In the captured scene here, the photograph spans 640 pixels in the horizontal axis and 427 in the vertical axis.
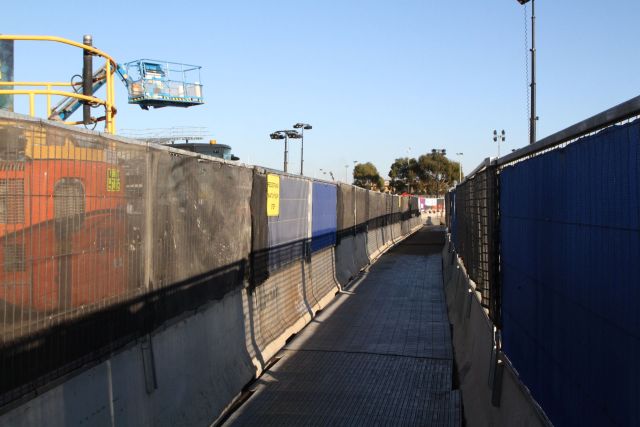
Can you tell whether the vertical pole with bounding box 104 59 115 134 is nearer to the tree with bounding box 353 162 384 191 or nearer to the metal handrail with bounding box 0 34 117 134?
the metal handrail with bounding box 0 34 117 134

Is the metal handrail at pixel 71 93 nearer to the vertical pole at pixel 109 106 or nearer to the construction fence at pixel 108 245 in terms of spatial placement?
the vertical pole at pixel 109 106

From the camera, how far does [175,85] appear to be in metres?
33.2

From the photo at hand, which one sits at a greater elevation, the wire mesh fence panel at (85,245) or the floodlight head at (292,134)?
the floodlight head at (292,134)

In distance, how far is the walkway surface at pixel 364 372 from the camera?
681 centimetres

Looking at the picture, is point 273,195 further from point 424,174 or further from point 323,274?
point 424,174

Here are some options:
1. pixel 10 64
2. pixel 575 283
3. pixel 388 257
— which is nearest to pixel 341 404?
pixel 575 283

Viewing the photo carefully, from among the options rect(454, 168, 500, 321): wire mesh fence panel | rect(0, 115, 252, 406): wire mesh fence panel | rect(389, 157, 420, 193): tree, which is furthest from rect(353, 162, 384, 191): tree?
rect(0, 115, 252, 406): wire mesh fence panel

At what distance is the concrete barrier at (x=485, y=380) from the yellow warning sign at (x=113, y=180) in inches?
132

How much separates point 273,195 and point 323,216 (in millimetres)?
4870

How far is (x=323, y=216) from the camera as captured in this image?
15148mm

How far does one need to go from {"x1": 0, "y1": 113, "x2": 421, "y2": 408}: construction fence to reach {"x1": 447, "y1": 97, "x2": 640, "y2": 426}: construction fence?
3101mm

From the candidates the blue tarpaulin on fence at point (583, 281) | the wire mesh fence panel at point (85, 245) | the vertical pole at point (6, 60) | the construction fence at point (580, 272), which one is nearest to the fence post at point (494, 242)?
the construction fence at point (580, 272)

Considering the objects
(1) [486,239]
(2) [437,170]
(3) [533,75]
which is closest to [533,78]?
(3) [533,75]

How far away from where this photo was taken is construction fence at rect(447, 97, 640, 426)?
284 cm
